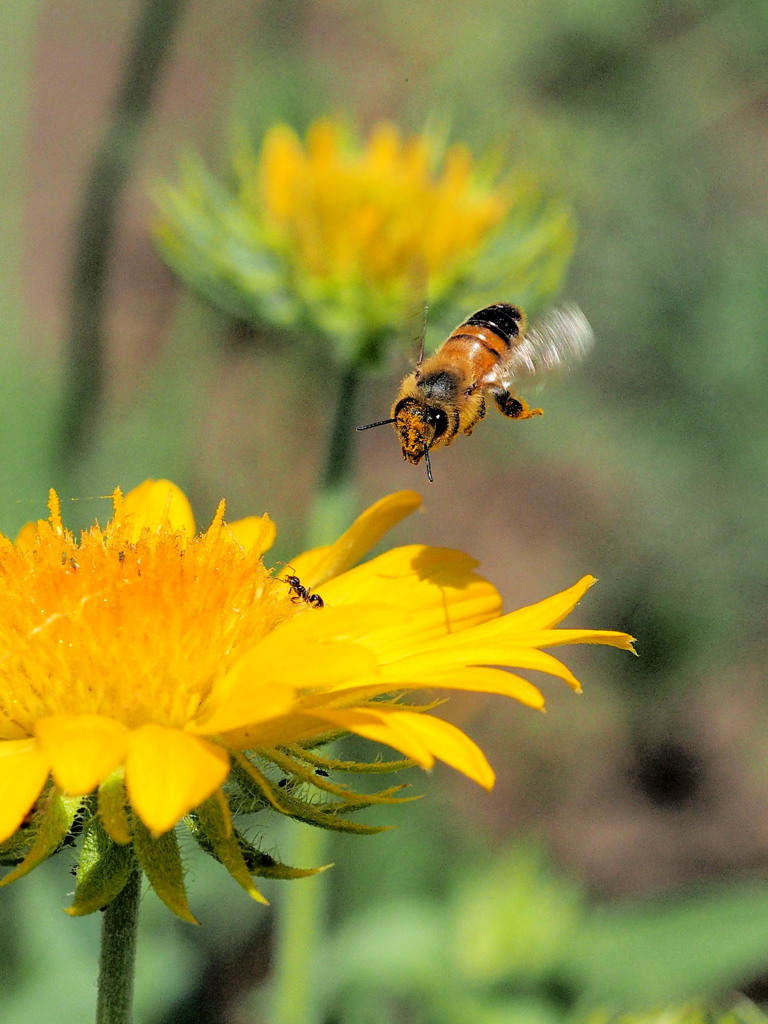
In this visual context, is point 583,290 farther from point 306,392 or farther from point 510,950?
point 510,950

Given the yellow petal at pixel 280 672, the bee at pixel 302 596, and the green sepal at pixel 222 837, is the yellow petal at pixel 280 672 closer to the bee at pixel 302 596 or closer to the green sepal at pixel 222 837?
the green sepal at pixel 222 837

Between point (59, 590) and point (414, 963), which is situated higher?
point (59, 590)

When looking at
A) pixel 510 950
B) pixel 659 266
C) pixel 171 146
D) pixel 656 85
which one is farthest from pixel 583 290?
pixel 510 950

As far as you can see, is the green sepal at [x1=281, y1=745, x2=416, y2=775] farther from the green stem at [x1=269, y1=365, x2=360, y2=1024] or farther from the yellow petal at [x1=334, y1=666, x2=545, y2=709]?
the green stem at [x1=269, y1=365, x2=360, y2=1024]

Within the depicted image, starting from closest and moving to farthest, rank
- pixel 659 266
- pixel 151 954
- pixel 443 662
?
pixel 443 662 → pixel 151 954 → pixel 659 266

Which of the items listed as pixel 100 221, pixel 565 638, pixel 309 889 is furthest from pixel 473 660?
pixel 100 221

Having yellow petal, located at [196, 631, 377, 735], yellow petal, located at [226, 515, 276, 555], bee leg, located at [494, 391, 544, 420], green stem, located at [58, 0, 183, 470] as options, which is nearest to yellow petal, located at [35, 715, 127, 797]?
yellow petal, located at [196, 631, 377, 735]
